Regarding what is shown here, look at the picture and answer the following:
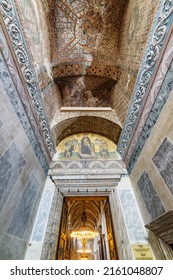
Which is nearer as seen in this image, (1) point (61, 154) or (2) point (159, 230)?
(2) point (159, 230)

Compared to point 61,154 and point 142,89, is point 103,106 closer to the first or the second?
point 142,89

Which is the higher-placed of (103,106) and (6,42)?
(103,106)

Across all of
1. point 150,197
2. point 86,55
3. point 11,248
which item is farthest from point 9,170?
point 86,55

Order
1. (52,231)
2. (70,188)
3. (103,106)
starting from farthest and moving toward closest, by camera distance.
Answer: (103,106), (70,188), (52,231)

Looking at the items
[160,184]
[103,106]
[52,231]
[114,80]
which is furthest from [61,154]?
[114,80]

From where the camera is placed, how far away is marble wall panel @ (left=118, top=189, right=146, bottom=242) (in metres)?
2.24

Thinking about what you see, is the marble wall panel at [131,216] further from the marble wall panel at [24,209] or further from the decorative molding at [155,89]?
the marble wall panel at [24,209]

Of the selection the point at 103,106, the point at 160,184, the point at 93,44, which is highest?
the point at 93,44

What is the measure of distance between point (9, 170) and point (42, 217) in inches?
60.1

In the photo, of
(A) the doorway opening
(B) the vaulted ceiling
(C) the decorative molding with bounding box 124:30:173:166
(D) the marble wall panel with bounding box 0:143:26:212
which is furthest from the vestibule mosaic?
(D) the marble wall panel with bounding box 0:143:26:212

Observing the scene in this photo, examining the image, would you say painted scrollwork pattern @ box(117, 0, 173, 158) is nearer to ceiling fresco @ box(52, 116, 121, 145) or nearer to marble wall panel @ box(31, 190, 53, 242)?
ceiling fresco @ box(52, 116, 121, 145)

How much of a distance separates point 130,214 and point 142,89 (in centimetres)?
281

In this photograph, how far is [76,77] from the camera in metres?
3.99

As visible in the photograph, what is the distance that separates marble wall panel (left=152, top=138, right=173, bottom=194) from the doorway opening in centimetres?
192
